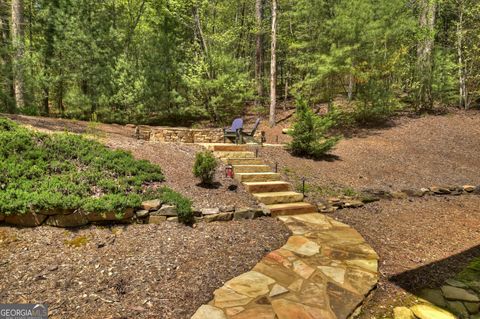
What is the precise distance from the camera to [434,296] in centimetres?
322

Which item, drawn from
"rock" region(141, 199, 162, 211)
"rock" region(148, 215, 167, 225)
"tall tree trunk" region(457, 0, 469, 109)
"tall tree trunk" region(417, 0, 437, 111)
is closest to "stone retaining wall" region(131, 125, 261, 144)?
"rock" region(141, 199, 162, 211)

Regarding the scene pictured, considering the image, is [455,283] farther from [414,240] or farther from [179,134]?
[179,134]

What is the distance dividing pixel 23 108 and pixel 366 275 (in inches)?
459

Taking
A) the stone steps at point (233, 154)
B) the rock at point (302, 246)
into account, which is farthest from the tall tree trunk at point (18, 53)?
the rock at point (302, 246)

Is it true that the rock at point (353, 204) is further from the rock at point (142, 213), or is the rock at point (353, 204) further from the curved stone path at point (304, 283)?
the rock at point (142, 213)

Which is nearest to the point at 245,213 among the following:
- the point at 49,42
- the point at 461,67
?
the point at 49,42

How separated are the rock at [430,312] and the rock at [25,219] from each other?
4858 millimetres

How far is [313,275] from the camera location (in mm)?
3438

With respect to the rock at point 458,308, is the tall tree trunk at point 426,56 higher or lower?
higher

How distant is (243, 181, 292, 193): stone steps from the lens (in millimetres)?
5878

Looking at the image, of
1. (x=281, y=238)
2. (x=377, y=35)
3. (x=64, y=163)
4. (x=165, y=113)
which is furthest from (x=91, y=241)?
(x=377, y=35)

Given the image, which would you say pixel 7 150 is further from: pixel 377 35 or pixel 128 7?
pixel 377 35

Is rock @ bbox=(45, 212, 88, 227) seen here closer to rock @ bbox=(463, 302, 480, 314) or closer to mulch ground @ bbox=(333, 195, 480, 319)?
mulch ground @ bbox=(333, 195, 480, 319)

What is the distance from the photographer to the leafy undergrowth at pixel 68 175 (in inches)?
154
